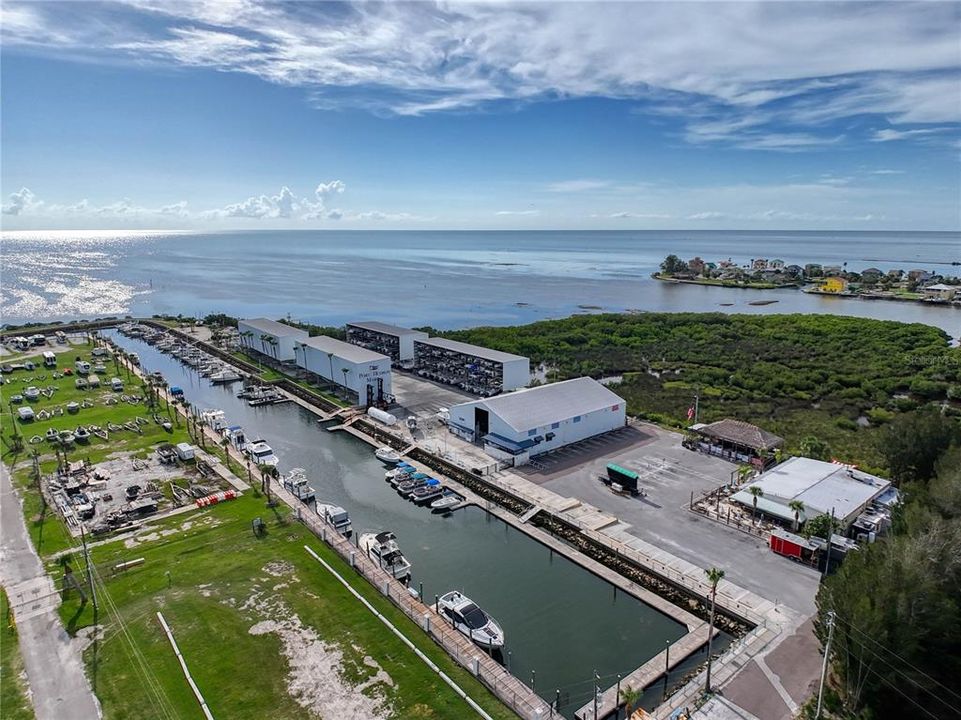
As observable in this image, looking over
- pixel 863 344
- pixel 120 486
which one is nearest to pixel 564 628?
pixel 120 486

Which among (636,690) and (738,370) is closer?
(636,690)

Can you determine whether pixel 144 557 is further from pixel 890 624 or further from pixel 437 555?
pixel 890 624

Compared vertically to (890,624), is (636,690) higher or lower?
lower

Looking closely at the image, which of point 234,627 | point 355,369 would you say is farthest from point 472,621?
point 355,369

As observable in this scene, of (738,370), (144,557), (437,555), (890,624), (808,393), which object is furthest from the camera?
(738,370)

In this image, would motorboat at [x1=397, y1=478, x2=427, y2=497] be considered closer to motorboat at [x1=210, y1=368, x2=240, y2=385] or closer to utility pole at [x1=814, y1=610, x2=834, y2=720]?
utility pole at [x1=814, y1=610, x2=834, y2=720]
